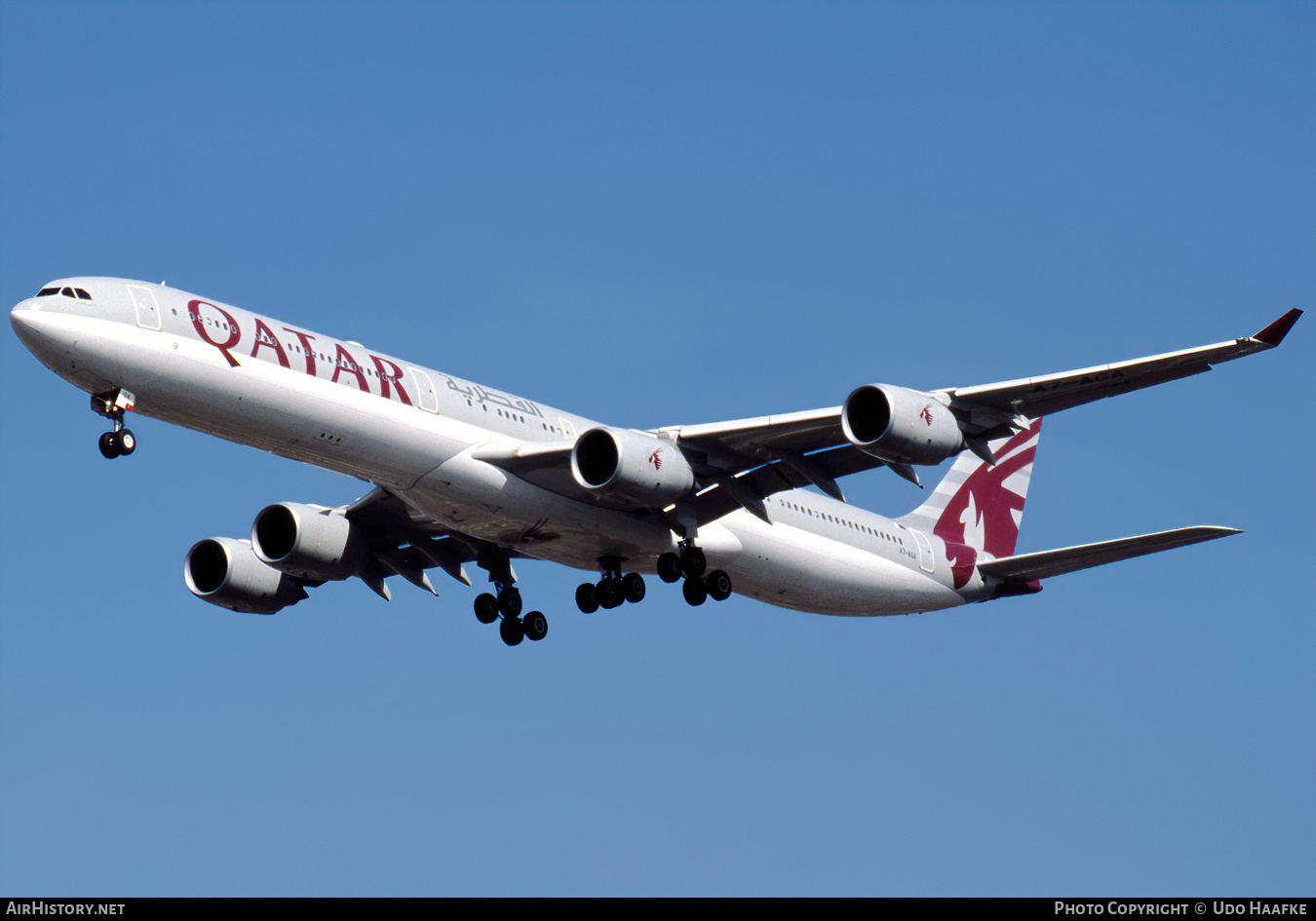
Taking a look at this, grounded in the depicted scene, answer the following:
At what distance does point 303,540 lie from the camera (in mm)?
35375

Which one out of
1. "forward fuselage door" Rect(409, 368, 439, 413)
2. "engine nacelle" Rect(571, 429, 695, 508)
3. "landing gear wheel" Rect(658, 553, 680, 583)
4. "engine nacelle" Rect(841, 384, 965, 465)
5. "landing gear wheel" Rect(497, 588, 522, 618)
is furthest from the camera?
"landing gear wheel" Rect(497, 588, 522, 618)

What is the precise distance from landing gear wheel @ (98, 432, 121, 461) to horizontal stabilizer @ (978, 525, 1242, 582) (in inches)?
792

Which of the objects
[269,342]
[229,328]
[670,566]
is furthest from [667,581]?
[229,328]

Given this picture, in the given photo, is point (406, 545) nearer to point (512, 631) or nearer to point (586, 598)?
point (512, 631)

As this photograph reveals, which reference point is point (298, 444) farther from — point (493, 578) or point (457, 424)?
point (493, 578)

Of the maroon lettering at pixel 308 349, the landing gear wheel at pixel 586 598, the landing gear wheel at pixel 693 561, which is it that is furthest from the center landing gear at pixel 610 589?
the maroon lettering at pixel 308 349

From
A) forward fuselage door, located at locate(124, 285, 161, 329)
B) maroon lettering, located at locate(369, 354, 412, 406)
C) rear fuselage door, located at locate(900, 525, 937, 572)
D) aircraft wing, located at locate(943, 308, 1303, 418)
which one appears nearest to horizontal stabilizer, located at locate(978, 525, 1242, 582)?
rear fuselage door, located at locate(900, 525, 937, 572)

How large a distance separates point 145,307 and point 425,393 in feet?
18.0

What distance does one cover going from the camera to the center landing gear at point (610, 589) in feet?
115

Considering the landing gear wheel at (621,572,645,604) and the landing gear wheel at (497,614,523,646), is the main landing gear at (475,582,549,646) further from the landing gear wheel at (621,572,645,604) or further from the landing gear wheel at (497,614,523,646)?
the landing gear wheel at (621,572,645,604)

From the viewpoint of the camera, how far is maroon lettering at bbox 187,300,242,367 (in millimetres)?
28688

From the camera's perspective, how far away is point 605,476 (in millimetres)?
31484
